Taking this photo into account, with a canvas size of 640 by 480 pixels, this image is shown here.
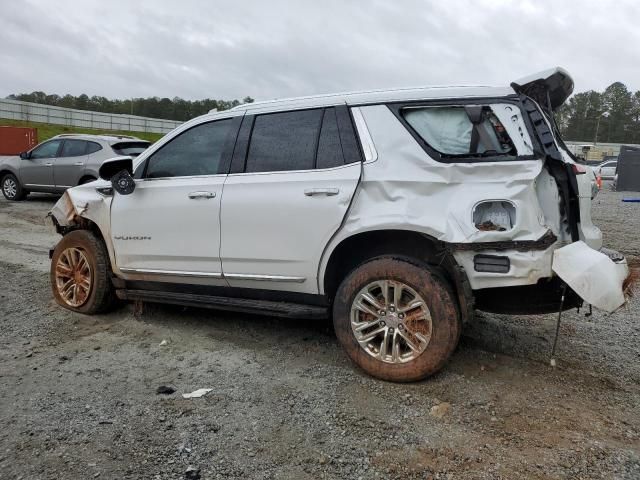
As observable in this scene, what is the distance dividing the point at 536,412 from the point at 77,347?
3.36m

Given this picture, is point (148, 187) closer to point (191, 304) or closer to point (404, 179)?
point (191, 304)

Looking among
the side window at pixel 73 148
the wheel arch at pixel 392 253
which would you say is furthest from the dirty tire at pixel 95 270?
the side window at pixel 73 148

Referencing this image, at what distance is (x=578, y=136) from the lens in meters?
80.2

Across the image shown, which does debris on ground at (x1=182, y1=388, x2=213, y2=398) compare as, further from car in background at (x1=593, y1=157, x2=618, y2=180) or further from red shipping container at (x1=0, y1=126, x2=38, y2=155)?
car in background at (x1=593, y1=157, x2=618, y2=180)

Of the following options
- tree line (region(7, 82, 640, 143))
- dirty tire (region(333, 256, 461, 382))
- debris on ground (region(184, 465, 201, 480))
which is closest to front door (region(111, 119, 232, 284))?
dirty tire (region(333, 256, 461, 382))

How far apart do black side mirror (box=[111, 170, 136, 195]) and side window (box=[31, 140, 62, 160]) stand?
359 inches

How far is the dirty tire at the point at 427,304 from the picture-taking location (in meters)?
3.24

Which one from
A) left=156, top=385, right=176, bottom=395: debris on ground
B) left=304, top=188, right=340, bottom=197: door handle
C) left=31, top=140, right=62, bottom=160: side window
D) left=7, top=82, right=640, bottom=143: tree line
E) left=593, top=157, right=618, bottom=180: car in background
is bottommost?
left=156, top=385, right=176, bottom=395: debris on ground

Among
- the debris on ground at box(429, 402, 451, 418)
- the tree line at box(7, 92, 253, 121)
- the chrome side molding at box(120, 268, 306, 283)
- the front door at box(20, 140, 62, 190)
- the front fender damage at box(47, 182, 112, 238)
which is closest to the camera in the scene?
the debris on ground at box(429, 402, 451, 418)

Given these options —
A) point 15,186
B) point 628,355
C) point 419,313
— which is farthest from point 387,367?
point 15,186

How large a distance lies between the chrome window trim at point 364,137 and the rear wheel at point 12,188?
39.9ft

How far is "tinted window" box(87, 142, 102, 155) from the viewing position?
38.2 feet

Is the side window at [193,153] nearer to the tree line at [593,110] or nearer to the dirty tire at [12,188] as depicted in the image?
the dirty tire at [12,188]

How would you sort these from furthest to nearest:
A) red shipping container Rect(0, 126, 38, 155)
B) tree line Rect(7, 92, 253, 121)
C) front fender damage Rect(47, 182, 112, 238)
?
tree line Rect(7, 92, 253, 121) < red shipping container Rect(0, 126, 38, 155) < front fender damage Rect(47, 182, 112, 238)
